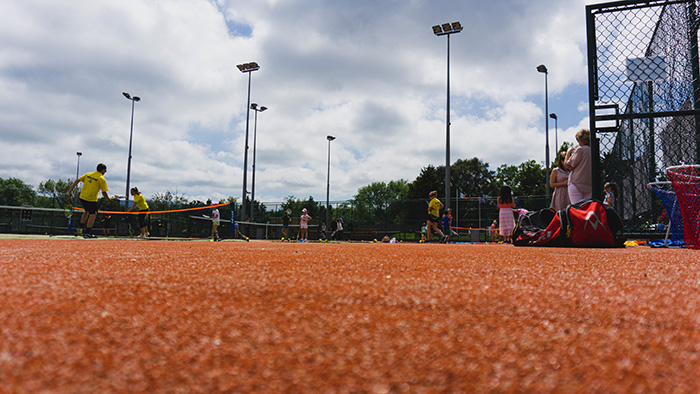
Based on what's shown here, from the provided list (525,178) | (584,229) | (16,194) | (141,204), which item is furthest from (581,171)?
(16,194)

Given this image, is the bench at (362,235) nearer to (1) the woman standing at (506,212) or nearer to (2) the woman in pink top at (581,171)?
(1) the woman standing at (506,212)

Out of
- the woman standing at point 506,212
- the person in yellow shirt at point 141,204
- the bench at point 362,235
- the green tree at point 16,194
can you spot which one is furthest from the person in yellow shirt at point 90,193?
the green tree at point 16,194

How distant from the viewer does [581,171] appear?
6.34 m

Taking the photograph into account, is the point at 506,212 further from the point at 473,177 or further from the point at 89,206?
the point at 473,177

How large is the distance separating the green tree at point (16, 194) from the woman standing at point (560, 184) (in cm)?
6596

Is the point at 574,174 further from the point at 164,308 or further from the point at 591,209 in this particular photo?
the point at 164,308

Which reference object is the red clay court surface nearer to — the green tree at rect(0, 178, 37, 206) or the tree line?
the tree line

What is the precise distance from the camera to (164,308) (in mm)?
1186

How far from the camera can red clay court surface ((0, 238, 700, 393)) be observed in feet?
2.44

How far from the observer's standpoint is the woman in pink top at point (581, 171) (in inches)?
245

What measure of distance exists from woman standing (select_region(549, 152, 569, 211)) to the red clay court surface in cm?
592

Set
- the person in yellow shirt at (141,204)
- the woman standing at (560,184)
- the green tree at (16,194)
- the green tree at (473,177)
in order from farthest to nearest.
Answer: the green tree at (16,194), the green tree at (473,177), the person in yellow shirt at (141,204), the woman standing at (560,184)

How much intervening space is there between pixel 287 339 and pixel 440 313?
0.47 metres

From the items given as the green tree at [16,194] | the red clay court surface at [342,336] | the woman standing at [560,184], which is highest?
the green tree at [16,194]
